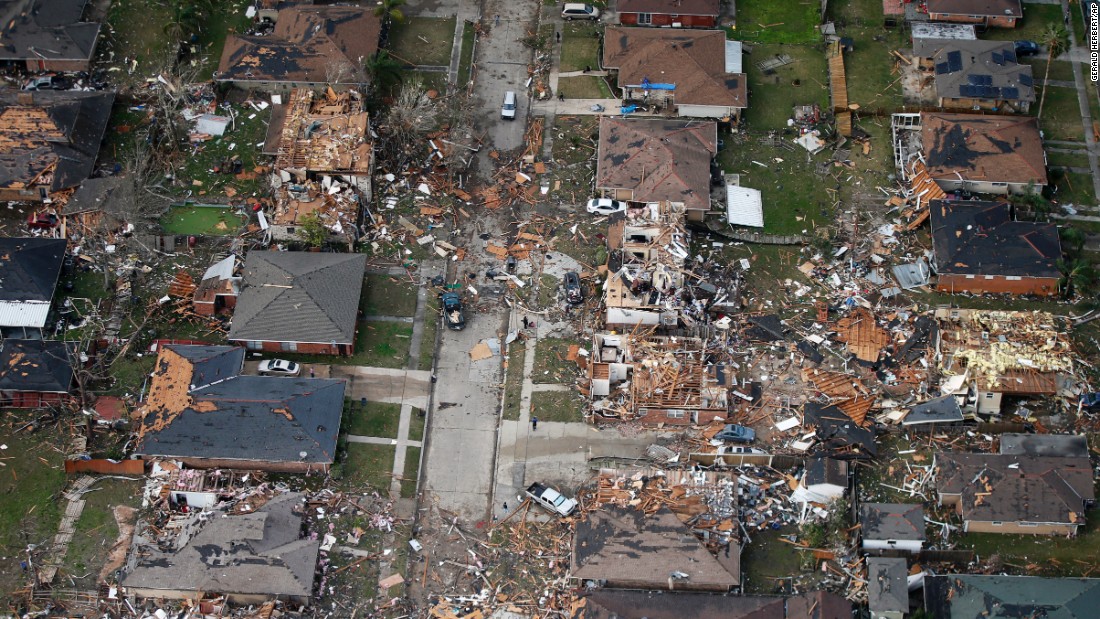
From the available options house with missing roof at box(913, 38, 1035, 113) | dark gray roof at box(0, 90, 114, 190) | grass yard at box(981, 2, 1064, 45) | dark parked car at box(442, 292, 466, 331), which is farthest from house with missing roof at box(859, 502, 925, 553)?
dark gray roof at box(0, 90, 114, 190)

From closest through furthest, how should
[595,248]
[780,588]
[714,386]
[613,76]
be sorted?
[780,588] < [714,386] < [595,248] < [613,76]

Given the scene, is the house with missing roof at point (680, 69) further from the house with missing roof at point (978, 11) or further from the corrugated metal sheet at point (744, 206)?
the house with missing roof at point (978, 11)

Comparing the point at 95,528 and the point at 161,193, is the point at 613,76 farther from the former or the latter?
the point at 95,528

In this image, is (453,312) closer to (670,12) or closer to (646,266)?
(646,266)

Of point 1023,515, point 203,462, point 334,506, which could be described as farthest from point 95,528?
point 1023,515

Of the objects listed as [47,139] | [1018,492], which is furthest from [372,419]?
[1018,492]

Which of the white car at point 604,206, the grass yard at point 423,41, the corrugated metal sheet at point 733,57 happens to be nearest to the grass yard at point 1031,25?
the corrugated metal sheet at point 733,57
